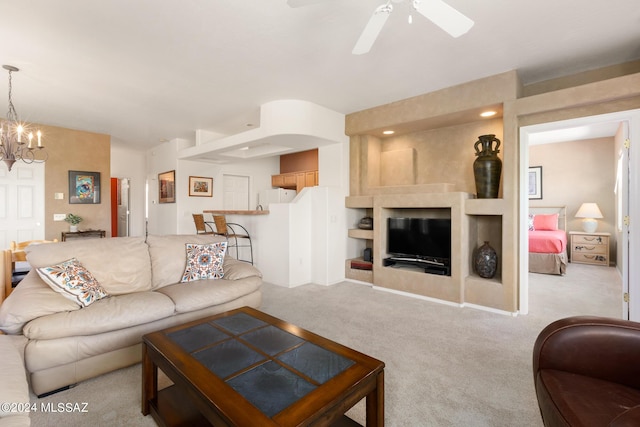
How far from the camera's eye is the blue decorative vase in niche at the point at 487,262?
3.69 m

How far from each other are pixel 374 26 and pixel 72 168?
20.4ft

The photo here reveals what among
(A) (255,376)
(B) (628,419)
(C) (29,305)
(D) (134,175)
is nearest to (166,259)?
(C) (29,305)

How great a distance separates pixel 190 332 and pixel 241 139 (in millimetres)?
3556

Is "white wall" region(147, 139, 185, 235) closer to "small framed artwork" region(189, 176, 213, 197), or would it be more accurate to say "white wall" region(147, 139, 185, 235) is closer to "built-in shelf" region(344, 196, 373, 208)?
"small framed artwork" region(189, 176, 213, 197)

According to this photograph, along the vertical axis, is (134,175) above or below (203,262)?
above

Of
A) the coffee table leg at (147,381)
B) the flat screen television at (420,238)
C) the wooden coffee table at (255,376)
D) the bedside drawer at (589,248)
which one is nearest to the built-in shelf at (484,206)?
the flat screen television at (420,238)

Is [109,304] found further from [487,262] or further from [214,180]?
[214,180]

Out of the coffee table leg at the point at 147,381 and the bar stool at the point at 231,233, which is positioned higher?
the bar stool at the point at 231,233

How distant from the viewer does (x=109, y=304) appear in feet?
7.14

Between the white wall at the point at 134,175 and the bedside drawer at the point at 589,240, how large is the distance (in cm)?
997

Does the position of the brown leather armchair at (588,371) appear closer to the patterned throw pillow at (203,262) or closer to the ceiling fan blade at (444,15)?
the ceiling fan blade at (444,15)

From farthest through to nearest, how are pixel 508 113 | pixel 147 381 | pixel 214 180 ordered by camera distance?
pixel 214 180 → pixel 508 113 → pixel 147 381

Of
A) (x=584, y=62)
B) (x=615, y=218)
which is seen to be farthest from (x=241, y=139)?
(x=615, y=218)

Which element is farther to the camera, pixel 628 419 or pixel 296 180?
pixel 296 180
